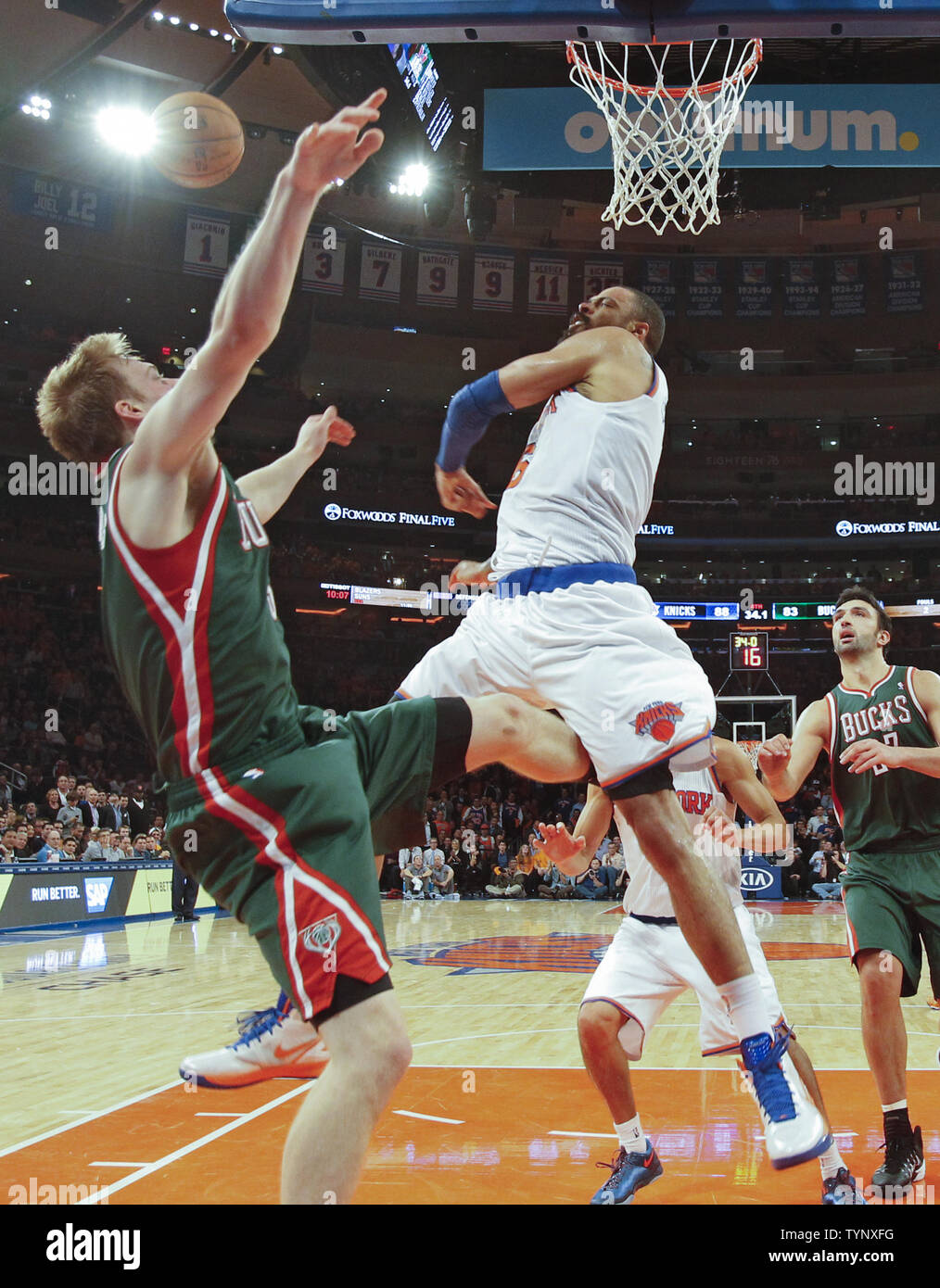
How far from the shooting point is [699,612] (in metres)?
28.6

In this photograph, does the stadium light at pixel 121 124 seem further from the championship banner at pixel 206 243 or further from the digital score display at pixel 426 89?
the digital score display at pixel 426 89

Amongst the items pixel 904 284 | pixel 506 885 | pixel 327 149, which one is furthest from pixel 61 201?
pixel 327 149

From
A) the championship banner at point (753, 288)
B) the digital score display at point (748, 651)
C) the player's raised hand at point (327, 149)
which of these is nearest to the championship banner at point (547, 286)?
the championship banner at point (753, 288)

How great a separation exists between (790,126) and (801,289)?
49.0ft

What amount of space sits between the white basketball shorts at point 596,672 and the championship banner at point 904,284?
87.8 feet

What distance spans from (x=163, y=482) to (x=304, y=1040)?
5.01 ft

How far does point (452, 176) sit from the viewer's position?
2253 cm

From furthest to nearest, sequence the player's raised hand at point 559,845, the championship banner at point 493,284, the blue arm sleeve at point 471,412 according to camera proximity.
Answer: the championship banner at point 493,284
the player's raised hand at point 559,845
the blue arm sleeve at point 471,412

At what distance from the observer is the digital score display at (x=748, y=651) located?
23047mm

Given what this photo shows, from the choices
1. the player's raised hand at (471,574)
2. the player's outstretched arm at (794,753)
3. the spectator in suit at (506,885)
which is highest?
the player's raised hand at (471,574)

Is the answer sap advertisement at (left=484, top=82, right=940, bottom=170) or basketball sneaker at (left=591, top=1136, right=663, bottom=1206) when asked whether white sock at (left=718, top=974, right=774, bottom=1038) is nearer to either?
basketball sneaker at (left=591, top=1136, right=663, bottom=1206)

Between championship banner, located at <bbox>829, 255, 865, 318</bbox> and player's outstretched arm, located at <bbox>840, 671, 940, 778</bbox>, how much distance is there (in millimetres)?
24758
